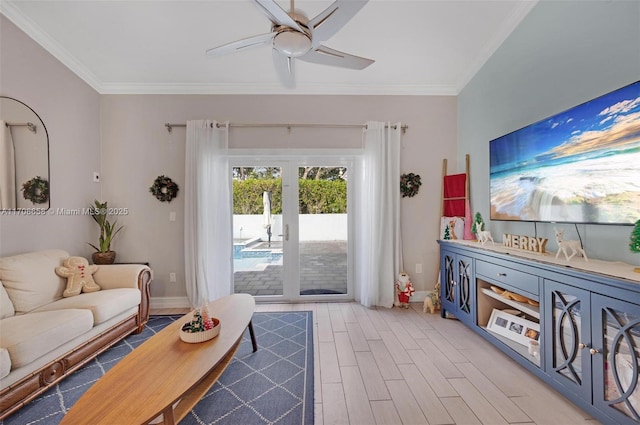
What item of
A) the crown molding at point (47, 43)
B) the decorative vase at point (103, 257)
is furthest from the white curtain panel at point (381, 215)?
the crown molding at point (47, 43)

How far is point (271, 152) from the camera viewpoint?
11.7 ft

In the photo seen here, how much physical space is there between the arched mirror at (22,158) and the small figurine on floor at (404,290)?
4.00 metres

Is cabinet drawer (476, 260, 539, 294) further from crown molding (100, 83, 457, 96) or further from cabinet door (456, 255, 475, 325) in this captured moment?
crown molding (100, 83, 457, 96)

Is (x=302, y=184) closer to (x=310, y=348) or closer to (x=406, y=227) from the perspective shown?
(x=406, y=227)

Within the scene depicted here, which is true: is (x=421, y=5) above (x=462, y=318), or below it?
above

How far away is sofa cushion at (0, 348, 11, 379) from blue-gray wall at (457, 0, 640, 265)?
145 inches

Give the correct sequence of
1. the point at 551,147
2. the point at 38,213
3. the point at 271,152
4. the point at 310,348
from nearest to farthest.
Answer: the point at 551,147 < the point at 310,348 < the point at 38,213 < the point at 271,152

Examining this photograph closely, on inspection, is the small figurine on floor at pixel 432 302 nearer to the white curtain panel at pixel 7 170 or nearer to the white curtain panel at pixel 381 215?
the white curtain panel at pixel 381 215

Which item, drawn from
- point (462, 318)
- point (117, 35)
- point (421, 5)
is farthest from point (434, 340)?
point (117, 35)

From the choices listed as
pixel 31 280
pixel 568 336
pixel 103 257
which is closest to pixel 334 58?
pixel 568 336

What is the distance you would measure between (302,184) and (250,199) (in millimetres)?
747

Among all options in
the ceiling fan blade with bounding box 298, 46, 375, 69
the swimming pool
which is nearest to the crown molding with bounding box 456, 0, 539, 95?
the ceiling fan blade with bounding box 298, 46, 375, 69

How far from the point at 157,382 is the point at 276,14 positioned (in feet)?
6.62

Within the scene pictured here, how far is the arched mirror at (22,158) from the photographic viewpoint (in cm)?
232
